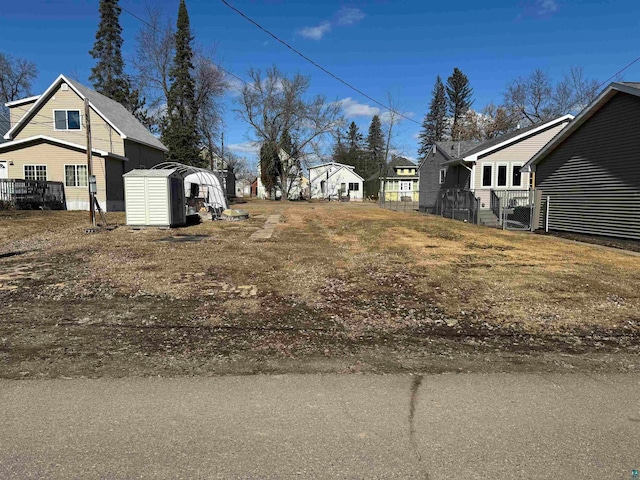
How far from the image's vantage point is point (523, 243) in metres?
13.4

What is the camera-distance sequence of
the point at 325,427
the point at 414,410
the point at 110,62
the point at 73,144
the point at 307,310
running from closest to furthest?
1. the point at 325,427
2. the point at 414,410
3. the point at 307,310
4. the point at 73,144
5. the point at 110,62

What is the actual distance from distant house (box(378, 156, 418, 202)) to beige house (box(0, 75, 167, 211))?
37.4 m

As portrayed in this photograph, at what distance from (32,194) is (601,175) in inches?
1028

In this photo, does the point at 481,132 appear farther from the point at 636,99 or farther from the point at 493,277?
the point at 493,277

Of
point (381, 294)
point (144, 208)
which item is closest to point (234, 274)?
point (381, 294)

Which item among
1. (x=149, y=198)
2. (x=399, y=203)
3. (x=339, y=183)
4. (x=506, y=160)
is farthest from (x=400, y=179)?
(x=149, y=198)

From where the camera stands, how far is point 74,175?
24406 mm

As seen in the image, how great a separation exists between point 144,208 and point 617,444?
15835mm

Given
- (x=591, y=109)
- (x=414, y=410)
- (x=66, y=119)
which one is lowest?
(x=414, y=410)

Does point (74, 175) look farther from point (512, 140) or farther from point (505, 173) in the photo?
point (512, 140)

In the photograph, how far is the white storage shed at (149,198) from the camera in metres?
15.8

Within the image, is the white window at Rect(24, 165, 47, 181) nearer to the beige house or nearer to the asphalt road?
the beige house

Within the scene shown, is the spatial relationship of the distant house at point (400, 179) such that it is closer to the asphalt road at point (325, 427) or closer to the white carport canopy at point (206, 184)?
the white carport canopy at point (206, 184)

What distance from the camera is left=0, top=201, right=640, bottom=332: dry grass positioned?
601cm
